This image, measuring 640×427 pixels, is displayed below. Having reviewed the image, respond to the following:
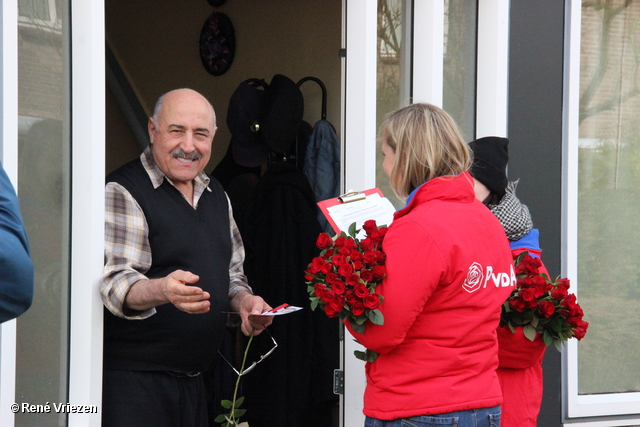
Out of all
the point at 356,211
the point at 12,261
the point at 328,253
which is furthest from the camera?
the point at 356,211

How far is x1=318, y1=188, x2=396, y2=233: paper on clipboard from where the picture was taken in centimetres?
253

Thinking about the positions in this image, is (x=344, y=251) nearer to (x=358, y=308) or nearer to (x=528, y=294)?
(x=358, y=308)

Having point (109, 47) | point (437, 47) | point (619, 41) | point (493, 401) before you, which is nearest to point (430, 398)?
point (493, 401)

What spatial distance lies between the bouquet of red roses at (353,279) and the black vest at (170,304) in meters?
0.60

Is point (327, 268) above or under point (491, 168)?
under

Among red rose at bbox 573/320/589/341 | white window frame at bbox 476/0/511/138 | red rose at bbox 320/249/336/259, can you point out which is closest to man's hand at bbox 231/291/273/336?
red rose at bbox 320/249/336/259

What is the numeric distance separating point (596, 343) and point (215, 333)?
7.25ft

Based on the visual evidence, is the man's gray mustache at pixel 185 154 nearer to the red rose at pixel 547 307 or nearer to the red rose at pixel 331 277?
the red rose at pixel 331 277

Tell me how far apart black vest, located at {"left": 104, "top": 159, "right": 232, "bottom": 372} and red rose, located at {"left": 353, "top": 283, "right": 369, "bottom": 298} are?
0.81 meters

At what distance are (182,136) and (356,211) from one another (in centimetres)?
74

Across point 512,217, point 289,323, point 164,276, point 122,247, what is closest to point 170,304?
point 164,276

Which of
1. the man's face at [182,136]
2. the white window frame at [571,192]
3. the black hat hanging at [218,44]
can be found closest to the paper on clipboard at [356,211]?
the man's face at [182,136]

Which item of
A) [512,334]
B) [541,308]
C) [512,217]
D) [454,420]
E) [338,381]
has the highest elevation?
[512,217]

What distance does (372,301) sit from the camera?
79.1 inches
